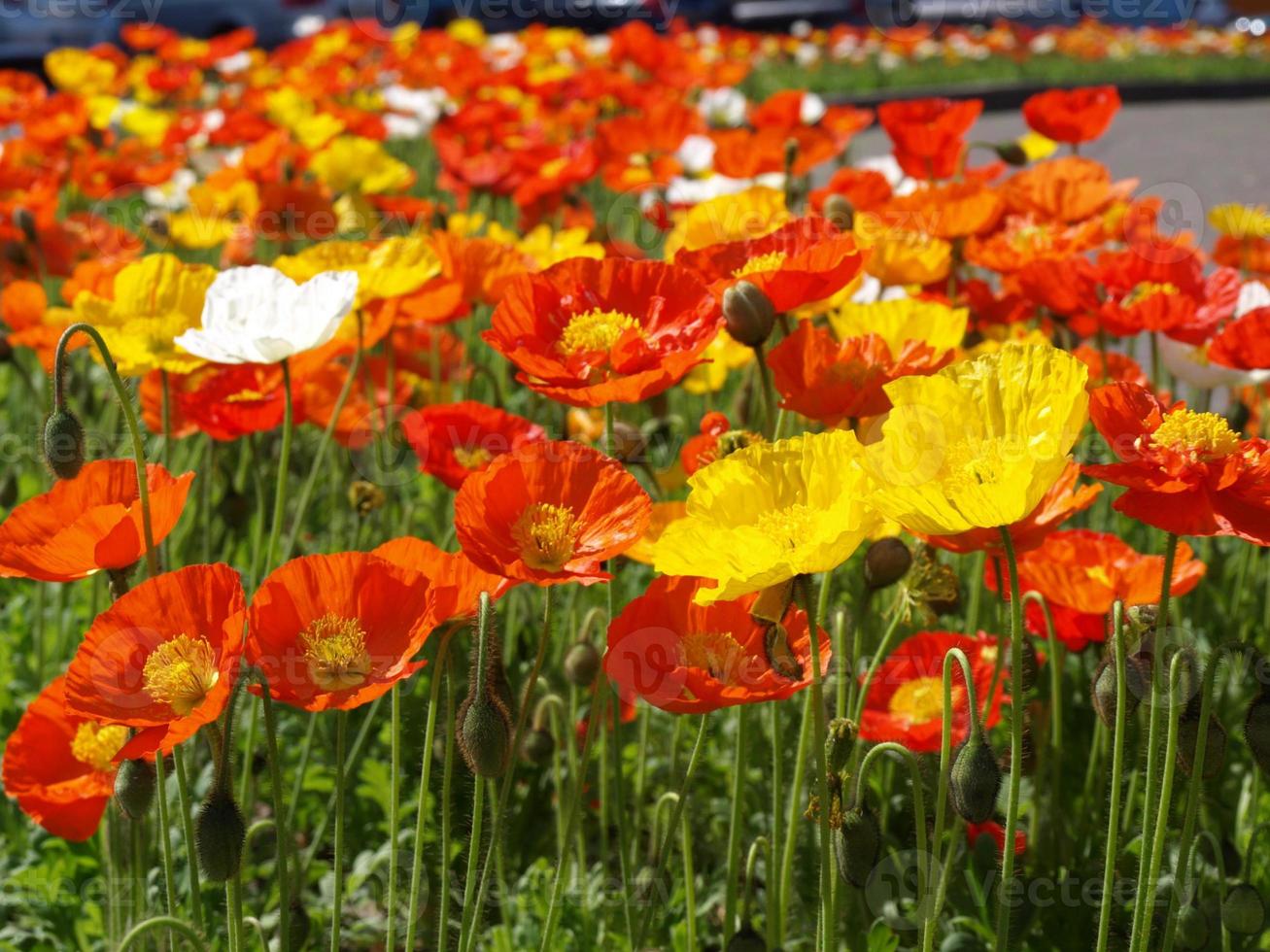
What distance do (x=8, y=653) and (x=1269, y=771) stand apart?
1.90m

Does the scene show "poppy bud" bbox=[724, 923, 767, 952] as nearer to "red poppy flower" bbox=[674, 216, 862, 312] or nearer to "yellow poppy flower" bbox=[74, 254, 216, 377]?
"red poppy flower" bbox=[674, 216, 862, 312]

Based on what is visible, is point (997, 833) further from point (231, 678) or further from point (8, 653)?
point (8, 653)

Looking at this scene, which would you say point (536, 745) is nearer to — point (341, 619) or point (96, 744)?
point (96, 744)

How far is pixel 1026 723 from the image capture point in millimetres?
1590

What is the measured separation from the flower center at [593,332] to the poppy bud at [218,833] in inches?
21.0

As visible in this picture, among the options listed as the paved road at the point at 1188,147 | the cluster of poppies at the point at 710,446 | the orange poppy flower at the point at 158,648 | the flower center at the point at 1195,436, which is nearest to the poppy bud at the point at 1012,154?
the cluster of poppies at the point at 710,446

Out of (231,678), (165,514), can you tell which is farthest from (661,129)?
(231,678)

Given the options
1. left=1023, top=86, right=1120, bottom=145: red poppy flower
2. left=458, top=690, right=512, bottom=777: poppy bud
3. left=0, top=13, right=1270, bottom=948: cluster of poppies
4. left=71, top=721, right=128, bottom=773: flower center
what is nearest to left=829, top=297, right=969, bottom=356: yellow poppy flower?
left=0, top=13, right=1270, bottom=948: cluster of poppies

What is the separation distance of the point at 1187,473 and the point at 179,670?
0.79 m

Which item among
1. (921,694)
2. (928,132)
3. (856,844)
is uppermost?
(928,132)

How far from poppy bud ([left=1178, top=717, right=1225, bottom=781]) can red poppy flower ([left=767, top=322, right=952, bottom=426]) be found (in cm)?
40

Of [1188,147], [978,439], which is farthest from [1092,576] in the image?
[1188,147]

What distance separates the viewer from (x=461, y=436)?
1785mm

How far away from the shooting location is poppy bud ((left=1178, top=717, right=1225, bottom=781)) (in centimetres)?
127
